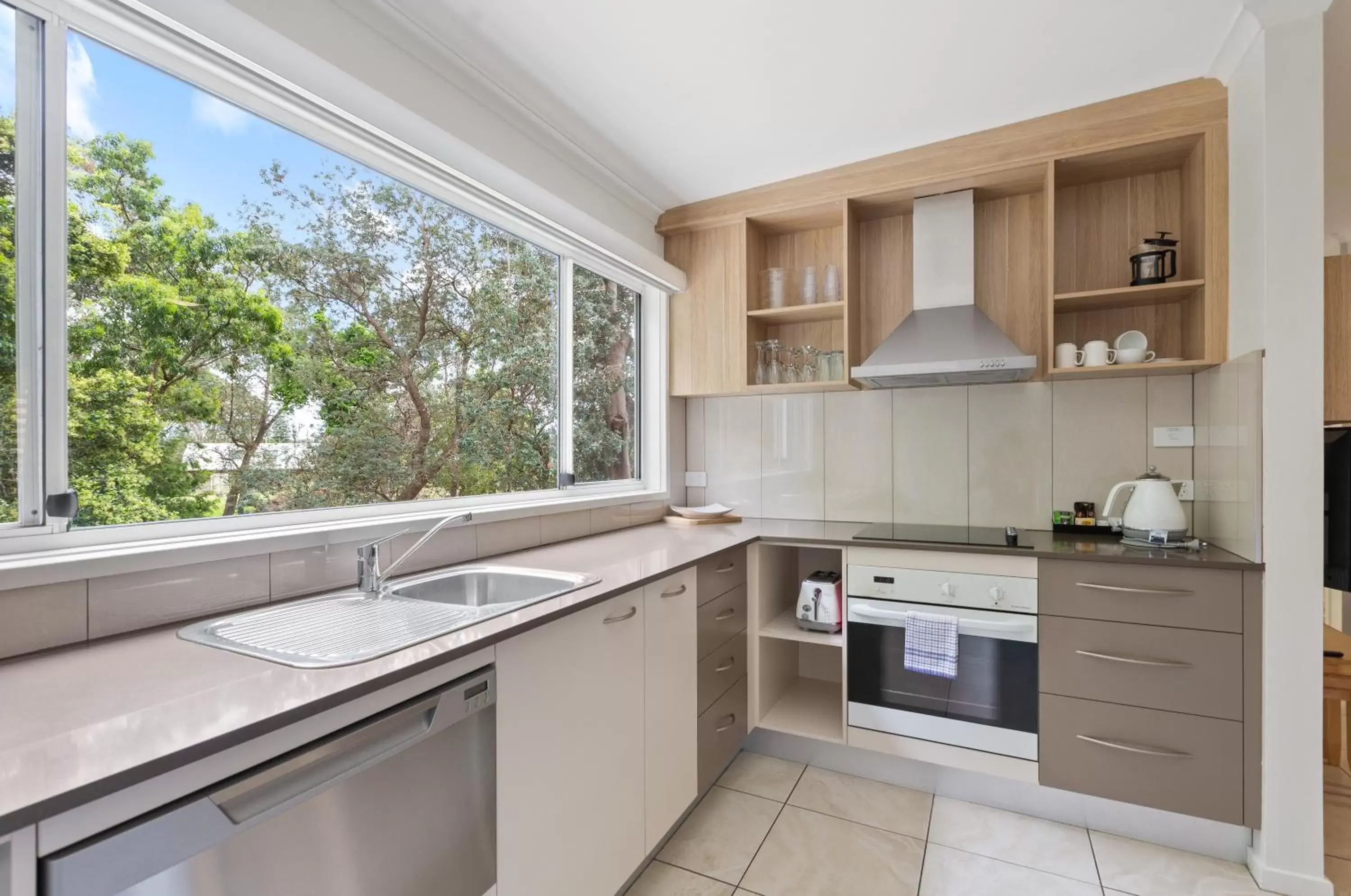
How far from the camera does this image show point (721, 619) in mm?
2227

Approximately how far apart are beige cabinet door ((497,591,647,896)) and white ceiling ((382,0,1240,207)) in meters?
1.59

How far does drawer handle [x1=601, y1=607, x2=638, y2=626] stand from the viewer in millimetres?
1575

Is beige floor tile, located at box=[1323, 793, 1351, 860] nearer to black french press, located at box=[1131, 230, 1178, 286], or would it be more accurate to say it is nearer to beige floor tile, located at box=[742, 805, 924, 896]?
beige floor tile, located at box=[742, 805, 924, 896]

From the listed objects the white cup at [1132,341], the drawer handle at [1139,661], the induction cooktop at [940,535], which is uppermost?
the white cup at [1132,341]

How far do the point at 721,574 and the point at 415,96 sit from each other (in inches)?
69.1

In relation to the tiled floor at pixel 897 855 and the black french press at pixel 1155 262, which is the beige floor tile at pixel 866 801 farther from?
the black french press at pixel 1155 262

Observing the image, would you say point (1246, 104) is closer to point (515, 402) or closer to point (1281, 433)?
point (1281, 433)

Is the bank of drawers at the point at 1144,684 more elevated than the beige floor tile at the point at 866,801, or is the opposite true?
the bank of drawers at the point at 1144,684

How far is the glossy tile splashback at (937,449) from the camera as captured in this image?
8.06 feet

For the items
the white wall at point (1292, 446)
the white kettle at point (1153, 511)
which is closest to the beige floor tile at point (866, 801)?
the white wall at point (1292, 446)

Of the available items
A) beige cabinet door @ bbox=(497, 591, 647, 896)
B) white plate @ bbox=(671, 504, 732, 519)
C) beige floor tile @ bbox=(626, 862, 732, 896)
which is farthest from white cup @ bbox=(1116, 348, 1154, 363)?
beige floor tile @ bbox=(626, 862, 732, 896)

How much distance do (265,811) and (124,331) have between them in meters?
1.04

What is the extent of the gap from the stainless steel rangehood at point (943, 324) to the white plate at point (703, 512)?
88 cm

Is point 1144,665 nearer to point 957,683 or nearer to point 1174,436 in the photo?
point 957,683
